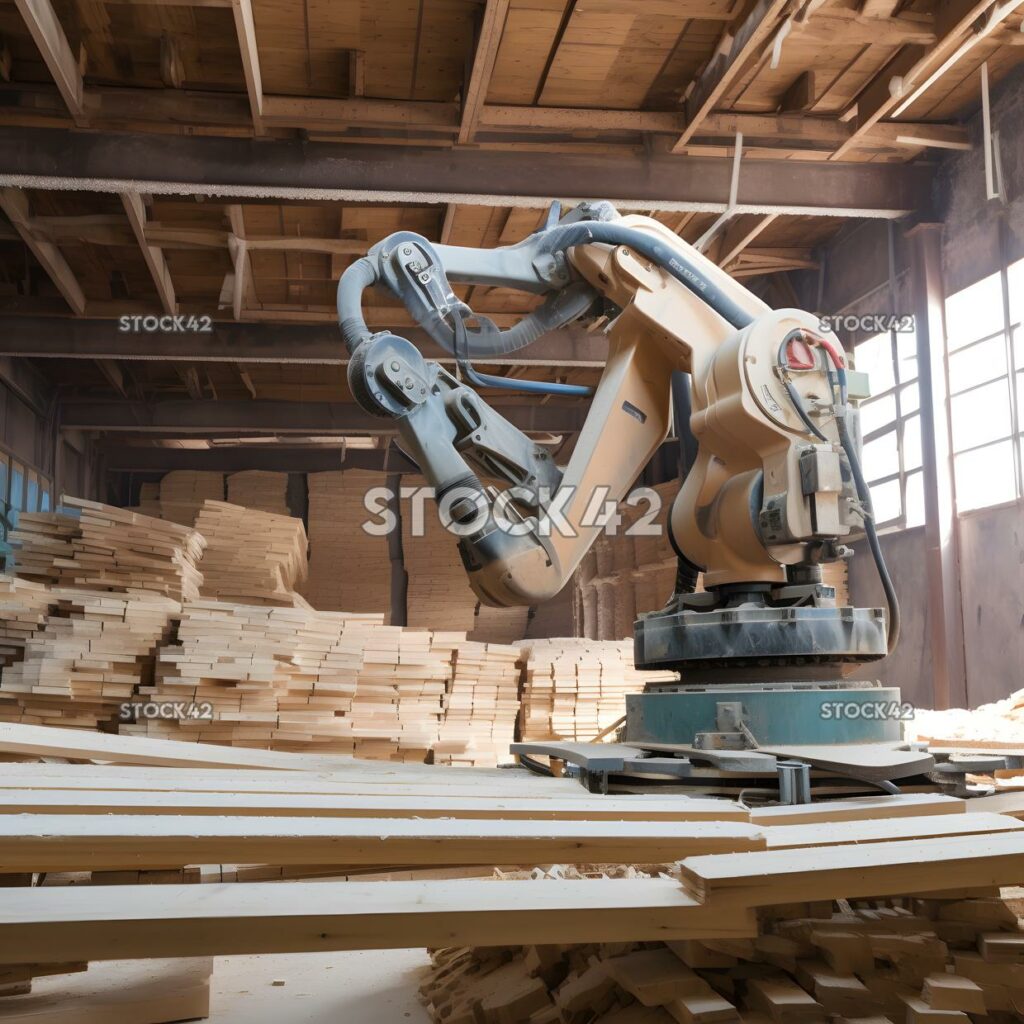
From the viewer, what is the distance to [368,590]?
14.9 meters

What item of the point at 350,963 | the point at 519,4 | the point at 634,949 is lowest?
the point at 350,963

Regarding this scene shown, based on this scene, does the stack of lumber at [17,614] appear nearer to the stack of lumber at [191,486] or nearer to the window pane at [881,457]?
the window pane at [881,457]

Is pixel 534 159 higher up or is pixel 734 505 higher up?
pixel 534 159

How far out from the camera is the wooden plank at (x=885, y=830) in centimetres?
267

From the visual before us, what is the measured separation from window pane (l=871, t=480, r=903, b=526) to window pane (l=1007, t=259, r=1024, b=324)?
2032 millimetres

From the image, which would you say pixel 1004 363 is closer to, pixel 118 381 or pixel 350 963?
pixel 350 963

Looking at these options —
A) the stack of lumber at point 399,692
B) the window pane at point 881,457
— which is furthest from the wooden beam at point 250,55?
the window pane at point 881,457

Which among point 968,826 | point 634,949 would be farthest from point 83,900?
point 968,826

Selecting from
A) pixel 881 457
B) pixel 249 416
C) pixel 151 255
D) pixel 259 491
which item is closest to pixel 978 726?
pixel 881 457

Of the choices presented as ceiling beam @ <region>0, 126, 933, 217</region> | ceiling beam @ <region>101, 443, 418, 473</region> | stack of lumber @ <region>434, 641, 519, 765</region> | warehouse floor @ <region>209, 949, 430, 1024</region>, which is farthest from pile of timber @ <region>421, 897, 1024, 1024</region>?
ceiling beam @ <region>101, 443, 418, 473</region>

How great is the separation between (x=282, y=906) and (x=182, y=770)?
66.7 inches

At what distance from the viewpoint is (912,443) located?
9.73 m

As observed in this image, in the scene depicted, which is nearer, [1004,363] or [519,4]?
[519,4]

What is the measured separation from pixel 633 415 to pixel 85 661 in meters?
4.86
